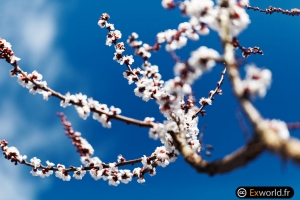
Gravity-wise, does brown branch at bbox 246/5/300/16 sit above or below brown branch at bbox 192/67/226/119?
above

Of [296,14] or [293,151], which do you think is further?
[296,14]

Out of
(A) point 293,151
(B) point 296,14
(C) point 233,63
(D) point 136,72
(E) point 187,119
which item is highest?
(B) point 296,14

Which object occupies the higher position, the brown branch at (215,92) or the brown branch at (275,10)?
the brown branch at (275,10)

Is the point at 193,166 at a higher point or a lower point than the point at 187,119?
lower

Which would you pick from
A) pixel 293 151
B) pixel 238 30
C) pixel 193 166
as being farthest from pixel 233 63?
pixel 193 166

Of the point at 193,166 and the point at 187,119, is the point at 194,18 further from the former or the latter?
the point at 187,119

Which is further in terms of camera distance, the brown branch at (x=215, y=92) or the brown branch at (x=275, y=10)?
the brown branch at (x=215, y=92)

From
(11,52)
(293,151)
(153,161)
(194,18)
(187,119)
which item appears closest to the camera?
(293,151)

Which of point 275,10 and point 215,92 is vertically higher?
point 275,10

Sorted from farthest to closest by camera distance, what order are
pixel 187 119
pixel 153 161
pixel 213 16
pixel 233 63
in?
pixel 187 119 → pixel 153 161 → pixel 213 16 → pixel 233 63

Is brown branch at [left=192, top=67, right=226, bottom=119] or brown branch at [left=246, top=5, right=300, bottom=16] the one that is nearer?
brown branch at [left=246, top=5, right=300, bottom=16]
